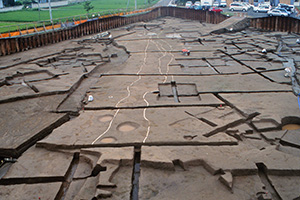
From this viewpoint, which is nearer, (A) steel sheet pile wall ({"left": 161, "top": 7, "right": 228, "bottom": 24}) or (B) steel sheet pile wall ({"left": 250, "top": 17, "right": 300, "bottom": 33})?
(B) steel sheet pile wall ({"left": 250, "top": 17, "right": 300, "bottom": 33})

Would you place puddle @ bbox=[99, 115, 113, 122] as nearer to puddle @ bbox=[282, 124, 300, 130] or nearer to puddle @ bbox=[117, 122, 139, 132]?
puddle @ bbox=[117, 122, 139, 132]

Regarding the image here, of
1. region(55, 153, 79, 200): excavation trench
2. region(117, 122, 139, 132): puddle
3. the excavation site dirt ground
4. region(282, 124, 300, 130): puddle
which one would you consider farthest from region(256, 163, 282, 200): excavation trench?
region(55, 153, 79, 200): excavation trench

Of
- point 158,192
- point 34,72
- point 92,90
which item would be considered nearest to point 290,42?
point 92,90

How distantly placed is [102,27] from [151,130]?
1986cm

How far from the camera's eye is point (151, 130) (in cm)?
671

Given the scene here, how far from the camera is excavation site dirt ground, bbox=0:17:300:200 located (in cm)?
504

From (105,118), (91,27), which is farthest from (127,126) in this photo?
(91,27)

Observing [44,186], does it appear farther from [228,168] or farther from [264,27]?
[264,27]

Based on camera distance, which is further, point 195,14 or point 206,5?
point 206,5

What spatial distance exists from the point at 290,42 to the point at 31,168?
645 inches

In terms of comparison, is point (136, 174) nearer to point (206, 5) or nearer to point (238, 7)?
point (238, 7)

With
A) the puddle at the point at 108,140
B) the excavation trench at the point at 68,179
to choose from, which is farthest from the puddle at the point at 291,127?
the excavation trench at the point at 68,179

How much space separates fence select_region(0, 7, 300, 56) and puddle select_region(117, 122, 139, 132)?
1183cm

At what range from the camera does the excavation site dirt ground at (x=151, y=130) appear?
16.5 ft
